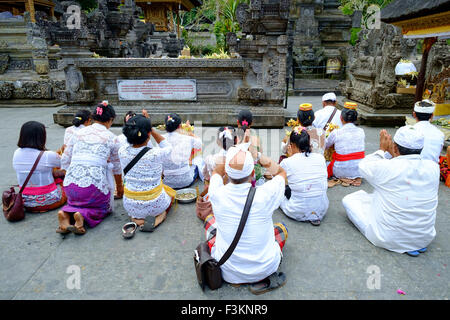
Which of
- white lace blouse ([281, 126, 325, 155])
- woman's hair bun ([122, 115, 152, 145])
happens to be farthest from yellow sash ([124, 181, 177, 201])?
white lace blouse ([281, 126, 325, 155])

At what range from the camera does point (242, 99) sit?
314 inches

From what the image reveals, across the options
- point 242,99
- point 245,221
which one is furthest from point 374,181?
point 242,99

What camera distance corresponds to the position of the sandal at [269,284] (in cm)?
264

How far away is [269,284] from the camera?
269 cm

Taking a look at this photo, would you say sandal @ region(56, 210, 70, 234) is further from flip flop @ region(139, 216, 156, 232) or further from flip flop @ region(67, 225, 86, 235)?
flip flop @ region(139, 216, 156, 232)

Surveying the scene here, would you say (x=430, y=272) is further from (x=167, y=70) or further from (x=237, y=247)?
(x=167, y=70)

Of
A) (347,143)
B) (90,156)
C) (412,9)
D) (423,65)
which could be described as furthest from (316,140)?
(423,65)

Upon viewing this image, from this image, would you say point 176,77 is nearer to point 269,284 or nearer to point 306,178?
point 306,178

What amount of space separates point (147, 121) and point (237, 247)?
178 cm

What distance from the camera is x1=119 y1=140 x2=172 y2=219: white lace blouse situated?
346 centimetres

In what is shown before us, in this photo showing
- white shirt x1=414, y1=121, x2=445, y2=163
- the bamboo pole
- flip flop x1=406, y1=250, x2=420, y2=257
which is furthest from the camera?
the bamboo pole

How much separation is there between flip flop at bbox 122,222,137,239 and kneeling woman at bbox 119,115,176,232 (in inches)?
2.7

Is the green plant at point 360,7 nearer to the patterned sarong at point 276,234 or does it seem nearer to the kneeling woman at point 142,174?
the kneeling woman at point 142,174

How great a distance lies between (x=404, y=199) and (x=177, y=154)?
298 centimetres
